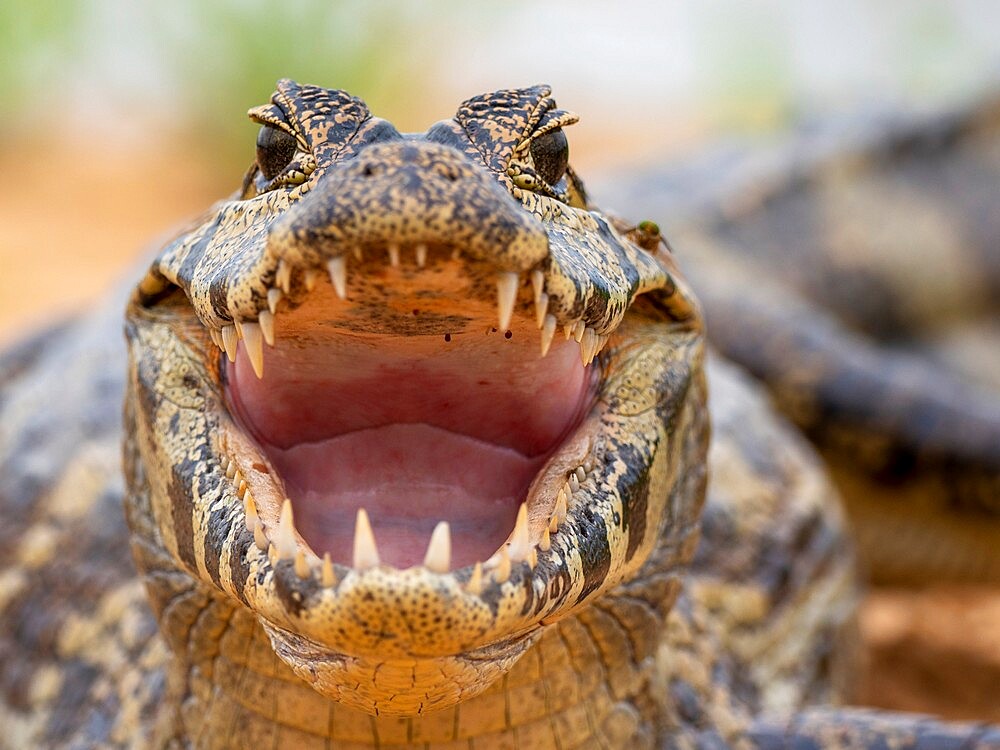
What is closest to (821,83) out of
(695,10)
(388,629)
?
(695,10)

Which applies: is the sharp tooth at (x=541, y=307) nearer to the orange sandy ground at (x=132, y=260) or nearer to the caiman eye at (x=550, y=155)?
the caiman eye at (x=550, y=155)

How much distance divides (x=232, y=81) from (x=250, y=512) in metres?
8.24

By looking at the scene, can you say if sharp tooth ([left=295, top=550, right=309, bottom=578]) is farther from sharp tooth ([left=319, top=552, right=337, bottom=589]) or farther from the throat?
the throat

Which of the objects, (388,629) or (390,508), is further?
(390,508)

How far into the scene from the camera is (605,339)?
1997mm

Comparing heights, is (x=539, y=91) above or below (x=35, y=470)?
above

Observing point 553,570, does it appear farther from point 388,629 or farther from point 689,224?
point 689,224

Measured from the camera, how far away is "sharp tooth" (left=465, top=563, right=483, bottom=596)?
160 centimetres

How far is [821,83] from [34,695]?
9.21m

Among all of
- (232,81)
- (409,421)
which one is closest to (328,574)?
(409,421)

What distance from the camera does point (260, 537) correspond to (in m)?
1.80

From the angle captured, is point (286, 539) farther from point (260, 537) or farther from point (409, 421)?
point (409, 421)

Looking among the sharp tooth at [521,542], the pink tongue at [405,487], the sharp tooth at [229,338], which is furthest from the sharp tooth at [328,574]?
the sharp tooth at [229,338]

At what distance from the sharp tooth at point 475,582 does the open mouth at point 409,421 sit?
0.35 meters
